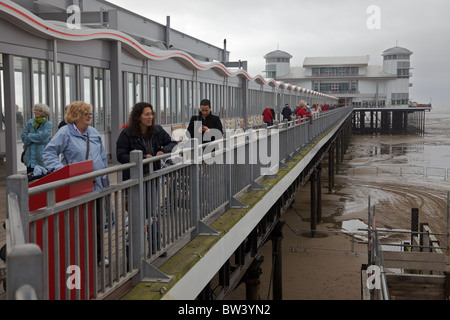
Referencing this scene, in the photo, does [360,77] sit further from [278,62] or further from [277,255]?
[277,255]

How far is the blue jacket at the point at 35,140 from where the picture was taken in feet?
22.5

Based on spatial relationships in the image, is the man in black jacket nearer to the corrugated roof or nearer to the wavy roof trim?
the wavy roof trim

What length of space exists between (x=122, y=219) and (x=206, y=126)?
146 inches

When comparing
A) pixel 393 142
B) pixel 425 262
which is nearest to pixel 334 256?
pixel 425 262

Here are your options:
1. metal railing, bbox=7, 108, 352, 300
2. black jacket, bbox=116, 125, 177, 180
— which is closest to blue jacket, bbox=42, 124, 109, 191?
black jacket, bbox=116, 125, 177, 180

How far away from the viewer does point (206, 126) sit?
7.38m

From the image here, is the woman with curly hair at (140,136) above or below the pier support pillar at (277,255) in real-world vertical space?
above

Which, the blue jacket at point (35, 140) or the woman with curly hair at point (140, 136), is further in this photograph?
the blue jacket at point (35, 140)

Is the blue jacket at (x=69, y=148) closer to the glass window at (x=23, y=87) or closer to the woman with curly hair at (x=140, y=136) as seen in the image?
the woman with curly hair at (x=140, y=136)

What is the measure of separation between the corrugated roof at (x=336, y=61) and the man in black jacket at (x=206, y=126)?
299ft

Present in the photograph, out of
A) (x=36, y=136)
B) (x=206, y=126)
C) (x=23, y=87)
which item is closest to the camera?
(x=36, y=136)

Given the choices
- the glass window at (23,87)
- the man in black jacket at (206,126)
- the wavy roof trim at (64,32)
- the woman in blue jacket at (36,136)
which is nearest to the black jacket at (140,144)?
the man in black jacket at (206,126)

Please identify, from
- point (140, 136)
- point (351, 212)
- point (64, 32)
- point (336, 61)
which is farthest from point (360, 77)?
point (140, 136)
